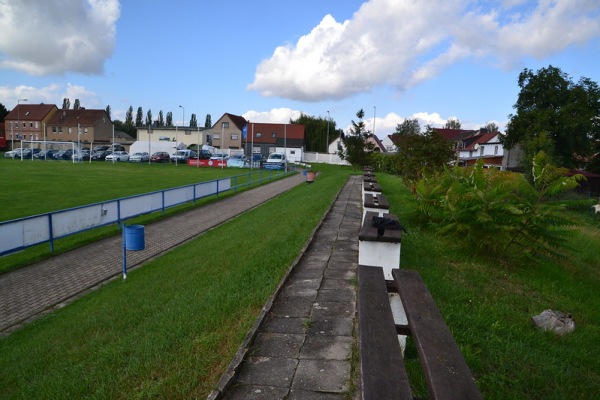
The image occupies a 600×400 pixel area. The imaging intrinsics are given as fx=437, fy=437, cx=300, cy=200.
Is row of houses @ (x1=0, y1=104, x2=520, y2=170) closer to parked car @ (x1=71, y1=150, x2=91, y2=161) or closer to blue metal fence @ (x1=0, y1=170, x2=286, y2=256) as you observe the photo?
parked car @ (x1=71, y1=150, x2=91, y2=161)

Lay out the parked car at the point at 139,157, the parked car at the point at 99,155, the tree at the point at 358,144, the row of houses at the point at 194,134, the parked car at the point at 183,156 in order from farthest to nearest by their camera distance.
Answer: the row of houses at the point at 194,134 < the parked car at the point at 99,155 < the parked car at the point at 183,156 < the parked car at the point at 139,157 < the tree at the point at 358,144

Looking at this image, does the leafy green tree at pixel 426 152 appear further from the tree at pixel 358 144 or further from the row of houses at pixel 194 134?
the row of houses at pixel 194 134

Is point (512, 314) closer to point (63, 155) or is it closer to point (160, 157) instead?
point (160, 157)

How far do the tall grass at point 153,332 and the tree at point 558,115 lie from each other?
4160cm

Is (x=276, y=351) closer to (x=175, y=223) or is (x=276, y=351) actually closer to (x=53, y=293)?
(x=53, y=293)

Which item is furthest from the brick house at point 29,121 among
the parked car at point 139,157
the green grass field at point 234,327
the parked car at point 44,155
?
the green grass field at point 234,327

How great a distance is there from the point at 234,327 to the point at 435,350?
255cm

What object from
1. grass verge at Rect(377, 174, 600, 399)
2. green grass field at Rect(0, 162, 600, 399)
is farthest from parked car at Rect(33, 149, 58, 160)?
grass verge at Rect(377, 174, 600, 399)

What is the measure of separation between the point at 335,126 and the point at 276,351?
8560 cm

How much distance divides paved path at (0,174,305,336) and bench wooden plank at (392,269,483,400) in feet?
20.9

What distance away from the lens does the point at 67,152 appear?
5628cm

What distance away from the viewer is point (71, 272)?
31.6 feet

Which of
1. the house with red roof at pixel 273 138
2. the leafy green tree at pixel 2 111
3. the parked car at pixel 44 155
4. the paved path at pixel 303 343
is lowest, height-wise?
the paved path at pixel 303 343

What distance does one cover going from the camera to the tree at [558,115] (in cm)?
4388
